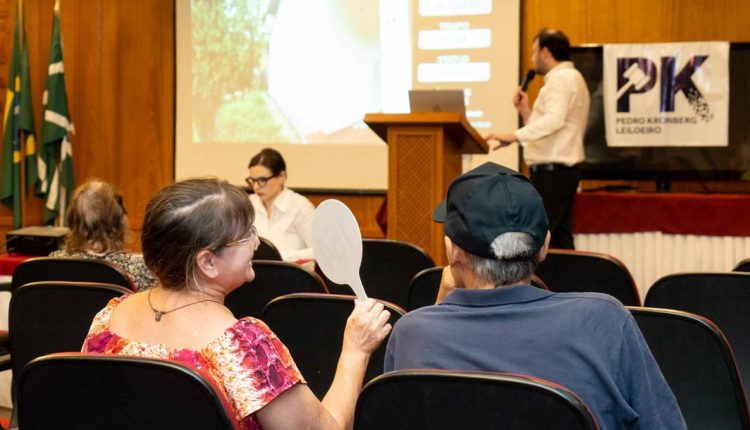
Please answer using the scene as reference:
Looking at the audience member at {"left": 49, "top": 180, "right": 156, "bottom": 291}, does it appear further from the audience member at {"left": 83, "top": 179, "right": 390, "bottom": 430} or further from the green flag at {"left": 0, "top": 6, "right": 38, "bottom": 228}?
the green flag at {"left": 0, "top": 6, "right": 38, "bottom": 228}

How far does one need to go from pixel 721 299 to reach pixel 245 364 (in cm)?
161

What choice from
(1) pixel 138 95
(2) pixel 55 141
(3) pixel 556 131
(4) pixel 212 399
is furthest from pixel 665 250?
(2) pixel 55 141

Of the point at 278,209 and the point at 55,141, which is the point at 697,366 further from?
the point at 55,141

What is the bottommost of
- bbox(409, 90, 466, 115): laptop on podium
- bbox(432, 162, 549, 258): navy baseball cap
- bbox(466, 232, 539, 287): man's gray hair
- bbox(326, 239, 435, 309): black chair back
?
bbox(326, 239, 435, 309): black chair back

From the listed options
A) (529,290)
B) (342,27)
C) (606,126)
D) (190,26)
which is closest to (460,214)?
(529,290)

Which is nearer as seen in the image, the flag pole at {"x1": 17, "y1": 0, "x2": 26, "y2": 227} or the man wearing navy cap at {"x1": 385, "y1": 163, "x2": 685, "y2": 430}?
the man wearing navy cap at {"x1": 385, "y1": 163, "x2": 685, "y2": 430}

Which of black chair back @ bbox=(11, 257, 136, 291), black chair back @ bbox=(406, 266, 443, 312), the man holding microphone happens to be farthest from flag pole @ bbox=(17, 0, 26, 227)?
black chair back @ bbox=(406, 266, 443, 312)

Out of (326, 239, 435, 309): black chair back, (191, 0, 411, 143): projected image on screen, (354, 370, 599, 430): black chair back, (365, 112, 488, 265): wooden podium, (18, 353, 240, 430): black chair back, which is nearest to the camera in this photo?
(354, 370, 599, 430): black chair back

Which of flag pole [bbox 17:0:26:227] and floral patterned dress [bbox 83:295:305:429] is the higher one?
flag pole [bbox 17:0:26:227]

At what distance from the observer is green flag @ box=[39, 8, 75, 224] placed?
7.57 metres

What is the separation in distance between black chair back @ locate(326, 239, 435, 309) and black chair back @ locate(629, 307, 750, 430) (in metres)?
1.42

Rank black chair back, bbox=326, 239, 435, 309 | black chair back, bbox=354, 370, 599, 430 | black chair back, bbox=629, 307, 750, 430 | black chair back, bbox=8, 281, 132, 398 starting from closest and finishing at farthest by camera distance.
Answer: black chair back, bbox=354, 370, 599, 430
black chair back, bbox=629, 307, 750, 430
black chair back, bbox=8, 281, 132, 398
black chair back, bbox=326, 239, 435, 309

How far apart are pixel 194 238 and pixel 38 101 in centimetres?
675

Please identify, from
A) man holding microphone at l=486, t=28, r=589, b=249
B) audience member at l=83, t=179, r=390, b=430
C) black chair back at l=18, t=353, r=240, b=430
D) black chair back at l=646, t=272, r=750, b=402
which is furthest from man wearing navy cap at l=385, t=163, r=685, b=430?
man holding microphone at l=486, t=28, r=589, b=249
